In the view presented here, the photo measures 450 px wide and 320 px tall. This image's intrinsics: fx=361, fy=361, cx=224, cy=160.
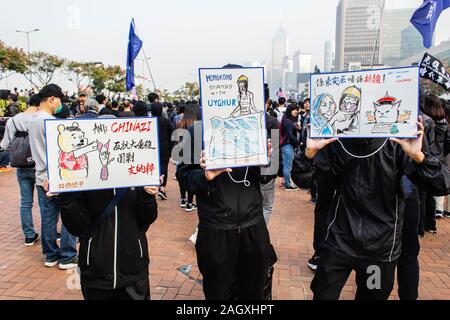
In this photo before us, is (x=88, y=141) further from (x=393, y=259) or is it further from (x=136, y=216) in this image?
(x=393, y=259)

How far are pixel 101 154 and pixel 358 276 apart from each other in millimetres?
1824

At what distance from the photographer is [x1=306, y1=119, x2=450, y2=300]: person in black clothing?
223cm

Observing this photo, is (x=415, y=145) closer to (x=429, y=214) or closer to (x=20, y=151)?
(x=429, y=214)

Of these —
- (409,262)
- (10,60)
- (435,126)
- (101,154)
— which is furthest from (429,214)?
(10,60)

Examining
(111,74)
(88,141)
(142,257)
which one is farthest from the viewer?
(111,74)

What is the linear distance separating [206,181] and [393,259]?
129 cm

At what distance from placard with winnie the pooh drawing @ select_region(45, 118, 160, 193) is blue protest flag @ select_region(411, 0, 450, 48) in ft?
14.3

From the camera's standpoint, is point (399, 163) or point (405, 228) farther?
point (405, 228)

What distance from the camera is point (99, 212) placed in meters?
2.29

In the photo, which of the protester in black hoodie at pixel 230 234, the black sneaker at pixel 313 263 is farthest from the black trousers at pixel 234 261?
the black sneaker at pixel 313 263

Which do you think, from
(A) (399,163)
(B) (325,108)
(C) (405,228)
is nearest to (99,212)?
(B) (325,108)

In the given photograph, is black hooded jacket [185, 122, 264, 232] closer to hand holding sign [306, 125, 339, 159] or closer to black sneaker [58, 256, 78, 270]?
hand holding sign [306, 125, 339, 159]

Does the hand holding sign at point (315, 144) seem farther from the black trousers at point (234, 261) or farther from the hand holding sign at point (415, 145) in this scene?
the black trousers at point (234, 261)

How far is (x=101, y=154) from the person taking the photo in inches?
87.1
